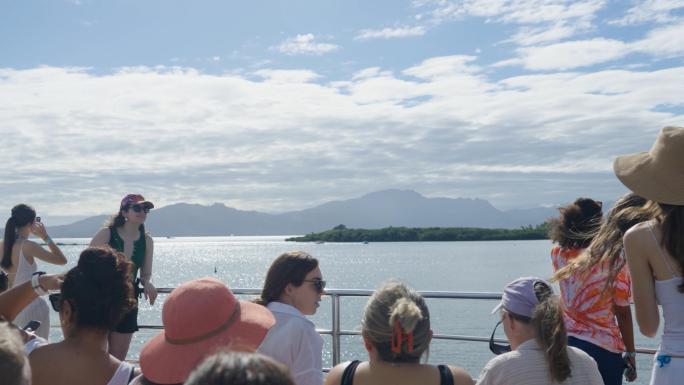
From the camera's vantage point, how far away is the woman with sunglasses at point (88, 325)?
271cm

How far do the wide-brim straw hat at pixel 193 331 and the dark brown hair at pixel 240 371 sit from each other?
98 cm

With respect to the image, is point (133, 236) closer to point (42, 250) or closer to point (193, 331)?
point (42, 250)

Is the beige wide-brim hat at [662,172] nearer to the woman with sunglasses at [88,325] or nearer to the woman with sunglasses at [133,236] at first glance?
the woman with sunglasses at [88,325]

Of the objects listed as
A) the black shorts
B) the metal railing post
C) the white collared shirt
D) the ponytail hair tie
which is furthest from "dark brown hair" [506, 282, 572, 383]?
the black shorts

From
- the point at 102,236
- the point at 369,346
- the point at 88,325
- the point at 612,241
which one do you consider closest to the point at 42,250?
the point at 102,236

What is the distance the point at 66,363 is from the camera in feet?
8.93

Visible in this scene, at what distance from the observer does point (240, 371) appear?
3.98 feet

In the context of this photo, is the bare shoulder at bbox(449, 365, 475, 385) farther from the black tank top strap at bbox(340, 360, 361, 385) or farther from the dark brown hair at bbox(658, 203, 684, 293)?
the dark brown hair at bbox(658, 203, 684, 293)

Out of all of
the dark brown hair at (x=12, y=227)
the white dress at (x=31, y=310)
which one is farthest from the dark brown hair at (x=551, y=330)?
the dark brown hair at (x=12, y=227)

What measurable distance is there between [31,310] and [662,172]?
448 cm

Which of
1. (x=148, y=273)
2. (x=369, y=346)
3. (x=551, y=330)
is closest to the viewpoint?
(x=369, y=346)

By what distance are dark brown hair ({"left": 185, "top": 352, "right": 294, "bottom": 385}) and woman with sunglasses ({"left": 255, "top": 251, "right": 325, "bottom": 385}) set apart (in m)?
1.93

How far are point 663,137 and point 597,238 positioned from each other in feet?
2.38

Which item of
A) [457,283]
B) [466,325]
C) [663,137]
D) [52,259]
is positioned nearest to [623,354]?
[663,137]
